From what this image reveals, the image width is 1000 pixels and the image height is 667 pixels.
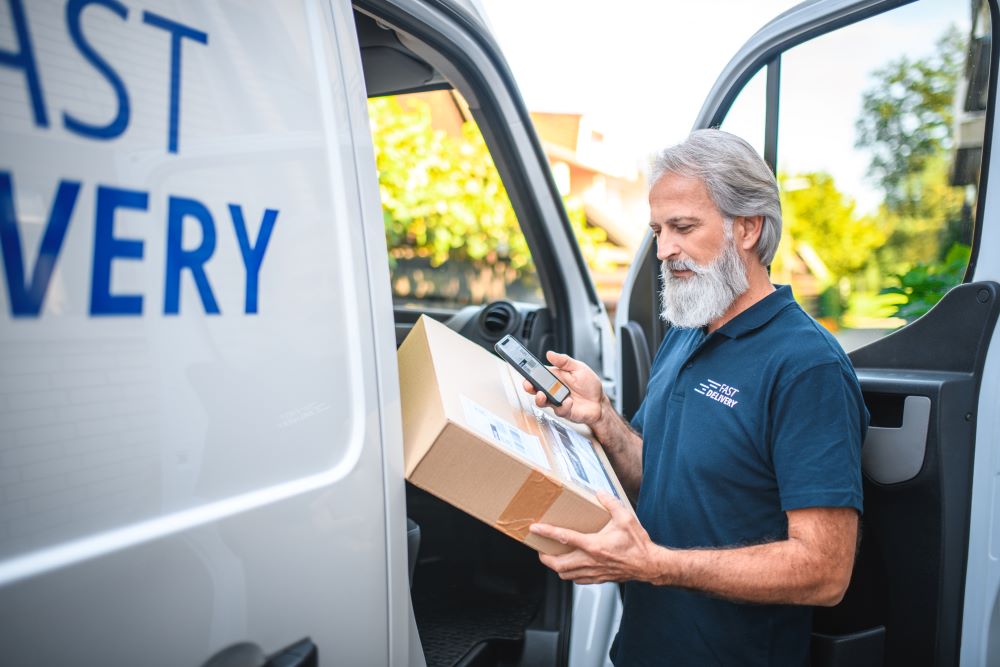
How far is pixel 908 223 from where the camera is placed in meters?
2.01

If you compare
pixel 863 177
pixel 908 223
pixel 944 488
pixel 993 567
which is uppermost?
A: pixel 863 177

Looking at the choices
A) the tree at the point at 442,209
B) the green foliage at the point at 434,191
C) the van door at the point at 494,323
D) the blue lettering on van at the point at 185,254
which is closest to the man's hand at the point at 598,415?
the van door at the point at 494,323

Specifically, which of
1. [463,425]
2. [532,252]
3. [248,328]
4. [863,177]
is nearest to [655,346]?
[532,252]

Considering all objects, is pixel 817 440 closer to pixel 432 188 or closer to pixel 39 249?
pixel 39 249

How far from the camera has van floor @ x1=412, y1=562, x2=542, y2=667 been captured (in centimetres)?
221

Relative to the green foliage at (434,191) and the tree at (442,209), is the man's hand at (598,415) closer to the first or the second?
the tree at (442,209)

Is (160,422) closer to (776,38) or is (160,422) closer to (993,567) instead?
(993,567)

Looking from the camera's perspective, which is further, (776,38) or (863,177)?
(863,177)

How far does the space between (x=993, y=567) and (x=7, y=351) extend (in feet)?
6.16

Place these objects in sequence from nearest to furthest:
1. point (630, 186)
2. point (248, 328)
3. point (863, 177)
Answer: point (248, 328) → point (863, 177) → point (630, 186)

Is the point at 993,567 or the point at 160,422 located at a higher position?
the point at 160,422

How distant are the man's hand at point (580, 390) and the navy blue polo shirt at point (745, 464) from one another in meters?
0.19

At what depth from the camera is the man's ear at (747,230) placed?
5.27 ft

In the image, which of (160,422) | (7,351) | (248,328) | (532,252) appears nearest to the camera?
(7,351)
